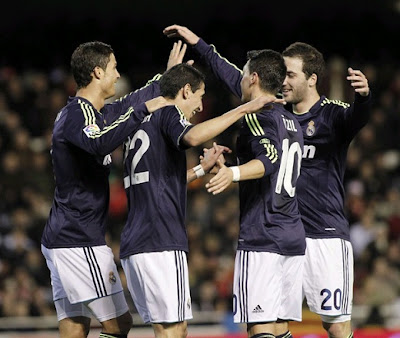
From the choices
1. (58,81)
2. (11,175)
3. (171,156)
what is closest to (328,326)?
(171,156)

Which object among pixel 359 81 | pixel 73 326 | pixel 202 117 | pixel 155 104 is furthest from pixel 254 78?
pixel 202 117

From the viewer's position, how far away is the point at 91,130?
582 cm

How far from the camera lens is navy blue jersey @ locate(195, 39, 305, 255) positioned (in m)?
5.96

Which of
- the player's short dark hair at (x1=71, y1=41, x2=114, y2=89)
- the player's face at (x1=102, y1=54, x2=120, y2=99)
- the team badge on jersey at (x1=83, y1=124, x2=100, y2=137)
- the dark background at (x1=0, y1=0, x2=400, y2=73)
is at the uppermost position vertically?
the dark background at (x1=0, y1=0, x2=400, y2=73)

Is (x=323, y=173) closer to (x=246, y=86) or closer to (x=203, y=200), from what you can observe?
(x=246, y=86)

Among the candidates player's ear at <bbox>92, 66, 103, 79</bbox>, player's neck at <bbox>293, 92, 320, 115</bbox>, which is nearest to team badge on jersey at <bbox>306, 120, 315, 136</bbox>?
player's neck at <bbox>293, 92, 320, 115</bbox>

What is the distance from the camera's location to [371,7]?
15453mm

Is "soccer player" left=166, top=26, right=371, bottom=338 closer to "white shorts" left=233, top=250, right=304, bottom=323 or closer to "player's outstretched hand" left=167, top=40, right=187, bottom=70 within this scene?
"white shorts" left=233, top=250, right=304, bottom=323

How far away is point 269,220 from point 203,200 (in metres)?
6.78

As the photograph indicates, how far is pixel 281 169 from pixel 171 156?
0.74 m

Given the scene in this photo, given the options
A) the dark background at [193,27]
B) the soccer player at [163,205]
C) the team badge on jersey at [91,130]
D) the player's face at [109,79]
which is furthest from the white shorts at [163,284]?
the dark background at [193,27]

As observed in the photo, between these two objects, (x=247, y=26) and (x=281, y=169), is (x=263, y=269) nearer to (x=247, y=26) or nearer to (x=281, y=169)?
(x=281, y=169)

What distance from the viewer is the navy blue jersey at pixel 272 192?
19.6ft

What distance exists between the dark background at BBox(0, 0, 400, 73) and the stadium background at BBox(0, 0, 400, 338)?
0.06ft
